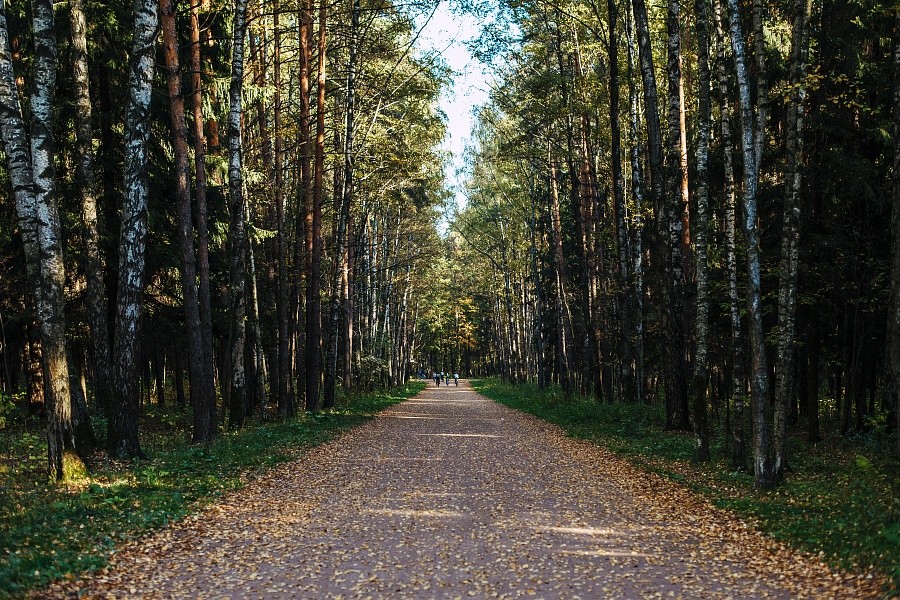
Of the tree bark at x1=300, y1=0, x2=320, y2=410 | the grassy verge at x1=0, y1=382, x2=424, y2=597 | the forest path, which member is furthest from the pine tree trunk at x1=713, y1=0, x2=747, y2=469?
the tree bark at x1=300, y1=0, x2=320, y2=410

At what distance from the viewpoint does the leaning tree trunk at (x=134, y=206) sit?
39.8ft

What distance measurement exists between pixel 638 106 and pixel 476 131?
17.9m

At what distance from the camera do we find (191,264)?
15180mm

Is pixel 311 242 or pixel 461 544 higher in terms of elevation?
pixel 311 242

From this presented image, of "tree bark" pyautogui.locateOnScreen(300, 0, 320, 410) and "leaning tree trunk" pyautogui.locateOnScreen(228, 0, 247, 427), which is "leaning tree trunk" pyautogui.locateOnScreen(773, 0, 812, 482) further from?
"tree bark" pyautogui.locateOnScreen(300, 0, 320, 410)

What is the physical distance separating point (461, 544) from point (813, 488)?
5190 millimetres

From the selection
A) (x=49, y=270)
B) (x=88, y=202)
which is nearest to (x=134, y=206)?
(x=88, y=202)

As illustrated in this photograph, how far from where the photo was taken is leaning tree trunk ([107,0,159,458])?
12.1 metres

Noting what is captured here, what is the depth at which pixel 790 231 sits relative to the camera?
10281mm

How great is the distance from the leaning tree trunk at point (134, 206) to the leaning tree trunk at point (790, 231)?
9.72 metres

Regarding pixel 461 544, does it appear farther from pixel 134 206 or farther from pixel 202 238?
pixel 202 238

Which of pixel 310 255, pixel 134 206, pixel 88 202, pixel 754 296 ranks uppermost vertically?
pixel 310 255

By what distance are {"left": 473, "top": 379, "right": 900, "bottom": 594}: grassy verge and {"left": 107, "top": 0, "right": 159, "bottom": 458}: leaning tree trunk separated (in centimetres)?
899

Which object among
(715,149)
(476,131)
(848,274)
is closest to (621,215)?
(715,149)
